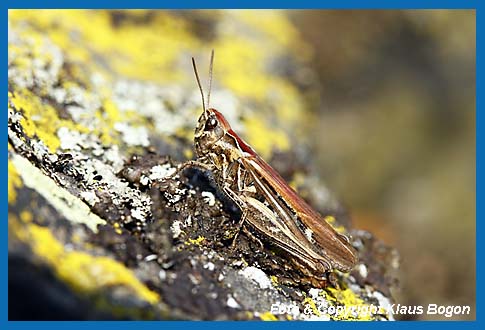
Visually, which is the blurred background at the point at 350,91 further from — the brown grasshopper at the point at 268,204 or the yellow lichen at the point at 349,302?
the yellow lichen at the point at 349,302

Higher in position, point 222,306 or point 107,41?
point 107,41


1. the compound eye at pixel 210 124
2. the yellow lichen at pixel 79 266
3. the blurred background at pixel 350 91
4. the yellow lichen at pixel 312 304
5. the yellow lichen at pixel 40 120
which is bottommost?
the yellow lichen at pixel 79 266

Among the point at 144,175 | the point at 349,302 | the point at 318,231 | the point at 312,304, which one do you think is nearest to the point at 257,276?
the point at 312,304

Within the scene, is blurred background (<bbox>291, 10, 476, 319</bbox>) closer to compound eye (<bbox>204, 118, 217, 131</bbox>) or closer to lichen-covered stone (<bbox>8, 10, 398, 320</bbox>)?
lichen-covered stone (<bbox>8, 10, 398, 320</bbox>)

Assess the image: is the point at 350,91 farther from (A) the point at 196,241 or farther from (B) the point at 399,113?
(A) the point at 196,241

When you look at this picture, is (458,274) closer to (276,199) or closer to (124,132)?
(276,199)

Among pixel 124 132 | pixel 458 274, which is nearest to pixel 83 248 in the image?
pixel 124 132

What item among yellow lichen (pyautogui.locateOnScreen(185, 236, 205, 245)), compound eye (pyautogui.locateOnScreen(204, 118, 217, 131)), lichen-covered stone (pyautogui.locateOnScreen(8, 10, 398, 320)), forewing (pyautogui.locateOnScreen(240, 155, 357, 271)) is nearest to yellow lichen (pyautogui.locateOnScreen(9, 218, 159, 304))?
lichen-covered stone (pyautogui.locateOnScreen(8, 10, 398, 320))

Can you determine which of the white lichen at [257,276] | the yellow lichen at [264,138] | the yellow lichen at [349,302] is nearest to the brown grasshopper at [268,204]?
the yellow lichen at [349,302]
